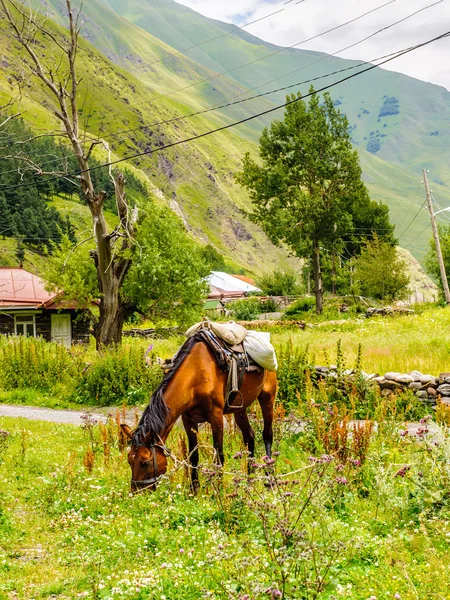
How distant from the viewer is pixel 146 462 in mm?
6438

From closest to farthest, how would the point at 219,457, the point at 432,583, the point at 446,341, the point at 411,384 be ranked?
the point at 432,583 < the point at 219,457 < the point at 411,384 < the point at 446,341

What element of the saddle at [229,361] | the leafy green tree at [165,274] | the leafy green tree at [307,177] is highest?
the leafy green tree at [307,177]

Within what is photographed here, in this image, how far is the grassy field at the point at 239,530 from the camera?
458cm

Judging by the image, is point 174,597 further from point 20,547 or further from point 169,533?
point 20,547

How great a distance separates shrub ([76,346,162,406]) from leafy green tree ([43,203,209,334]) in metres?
6.83

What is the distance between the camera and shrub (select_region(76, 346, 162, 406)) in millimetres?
16172

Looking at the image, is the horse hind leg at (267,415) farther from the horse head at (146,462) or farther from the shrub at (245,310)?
the shrub at (245,310)

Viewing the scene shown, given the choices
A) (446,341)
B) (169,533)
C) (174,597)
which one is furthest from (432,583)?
(446,341)

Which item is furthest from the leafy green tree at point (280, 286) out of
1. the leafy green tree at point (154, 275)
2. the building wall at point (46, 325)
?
the leafy green tree at point (154, 275)

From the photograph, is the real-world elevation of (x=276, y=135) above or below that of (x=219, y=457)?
above

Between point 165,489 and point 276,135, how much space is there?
137 ft

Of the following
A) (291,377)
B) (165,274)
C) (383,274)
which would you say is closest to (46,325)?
(165,274)

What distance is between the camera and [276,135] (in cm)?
4528

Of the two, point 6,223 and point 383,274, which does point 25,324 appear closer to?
point 383,274
